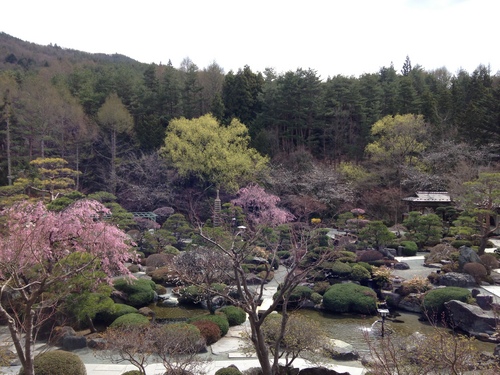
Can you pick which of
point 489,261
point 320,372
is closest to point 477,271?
point 489,261

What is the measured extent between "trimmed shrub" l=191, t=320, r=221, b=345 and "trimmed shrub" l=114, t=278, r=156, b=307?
362 centimetres

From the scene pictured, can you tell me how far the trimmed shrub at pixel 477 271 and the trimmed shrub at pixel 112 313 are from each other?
469 inches

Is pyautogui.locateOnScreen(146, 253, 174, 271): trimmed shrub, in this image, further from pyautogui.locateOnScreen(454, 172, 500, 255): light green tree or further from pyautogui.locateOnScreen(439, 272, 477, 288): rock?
pyautogui.locateOnScreen(454, 172, 500, 255): light green tree

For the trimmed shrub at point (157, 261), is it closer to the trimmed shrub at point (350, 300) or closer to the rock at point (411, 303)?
the trimmed shrub at point (350, 300)

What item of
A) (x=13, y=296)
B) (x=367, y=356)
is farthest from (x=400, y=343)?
(x=13, y=296)

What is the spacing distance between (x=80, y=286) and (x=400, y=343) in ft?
25.5

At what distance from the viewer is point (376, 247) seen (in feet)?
66.7

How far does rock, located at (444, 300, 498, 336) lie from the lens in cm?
1195

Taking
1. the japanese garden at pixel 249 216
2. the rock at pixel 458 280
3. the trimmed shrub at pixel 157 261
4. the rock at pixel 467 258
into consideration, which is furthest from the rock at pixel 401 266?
the trimmed shrub at pixel 157 261

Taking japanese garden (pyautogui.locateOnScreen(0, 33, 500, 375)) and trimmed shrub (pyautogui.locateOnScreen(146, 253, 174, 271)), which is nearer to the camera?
japanese garden (pyautogui.locateOnScreen(0, 33, 500, 375))

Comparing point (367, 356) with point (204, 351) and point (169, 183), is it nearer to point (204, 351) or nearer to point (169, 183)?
point (204, 351)

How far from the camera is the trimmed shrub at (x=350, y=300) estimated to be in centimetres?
1384

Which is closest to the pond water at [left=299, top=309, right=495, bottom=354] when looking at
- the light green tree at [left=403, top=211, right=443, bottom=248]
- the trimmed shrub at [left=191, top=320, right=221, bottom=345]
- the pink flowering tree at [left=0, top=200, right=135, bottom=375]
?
the trimmed shrub at [left=191, top=320, right=221, bottom=345]

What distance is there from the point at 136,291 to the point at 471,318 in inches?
401
